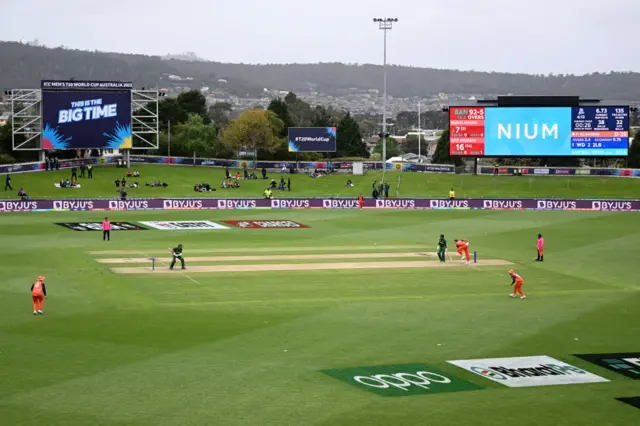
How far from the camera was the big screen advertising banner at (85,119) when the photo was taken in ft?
307

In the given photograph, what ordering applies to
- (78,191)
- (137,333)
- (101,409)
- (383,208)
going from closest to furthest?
(101,409) < (137,333) < (383,208) < (78,191)

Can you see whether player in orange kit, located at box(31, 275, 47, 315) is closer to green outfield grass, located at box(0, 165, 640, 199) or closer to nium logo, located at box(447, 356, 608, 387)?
nium logo, located at box(447, 356, 608, 387)

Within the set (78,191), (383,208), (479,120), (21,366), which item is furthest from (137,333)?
(479,120)

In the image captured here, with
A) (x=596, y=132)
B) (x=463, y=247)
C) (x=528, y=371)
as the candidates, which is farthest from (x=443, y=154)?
(x=528, y=371)

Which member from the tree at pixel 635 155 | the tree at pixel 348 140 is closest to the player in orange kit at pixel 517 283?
the tree at pixel 635 155

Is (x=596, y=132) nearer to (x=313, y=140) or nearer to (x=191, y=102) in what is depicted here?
(x=313, y=140)

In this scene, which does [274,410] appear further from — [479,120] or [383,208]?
[479,120]

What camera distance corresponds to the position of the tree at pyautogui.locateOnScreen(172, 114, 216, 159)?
13562 centimetres

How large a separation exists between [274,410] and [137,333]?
30.1ft

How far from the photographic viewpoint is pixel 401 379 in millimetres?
22906

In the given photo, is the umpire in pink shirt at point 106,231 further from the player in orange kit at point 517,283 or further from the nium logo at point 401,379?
the nium logo at point 401,379

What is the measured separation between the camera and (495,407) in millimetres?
20594

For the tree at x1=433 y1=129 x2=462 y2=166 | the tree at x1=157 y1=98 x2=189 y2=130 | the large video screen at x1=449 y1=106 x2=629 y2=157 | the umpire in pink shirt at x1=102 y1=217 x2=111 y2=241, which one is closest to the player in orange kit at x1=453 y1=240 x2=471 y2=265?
the umpire in pink shirt at x1=102 y1=217 x2=111 y2=241

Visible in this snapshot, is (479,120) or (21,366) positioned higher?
(479,120)
